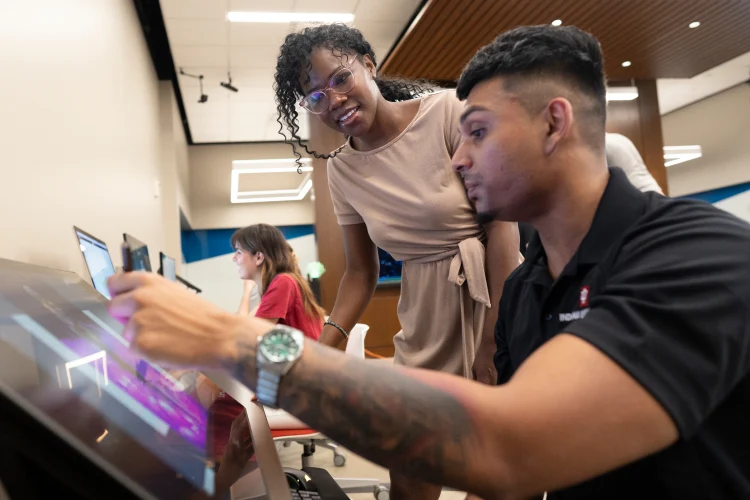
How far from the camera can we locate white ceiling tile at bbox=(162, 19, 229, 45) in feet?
16.1

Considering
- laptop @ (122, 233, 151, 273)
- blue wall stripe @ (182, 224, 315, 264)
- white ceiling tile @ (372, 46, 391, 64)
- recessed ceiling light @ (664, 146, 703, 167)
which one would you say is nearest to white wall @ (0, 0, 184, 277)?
laptop @ (122, 233, 151, 273)

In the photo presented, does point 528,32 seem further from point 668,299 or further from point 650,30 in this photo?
point 650,30

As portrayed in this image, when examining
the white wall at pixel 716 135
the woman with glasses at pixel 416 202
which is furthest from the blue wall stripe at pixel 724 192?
the woman with glasses at pixel 416 202

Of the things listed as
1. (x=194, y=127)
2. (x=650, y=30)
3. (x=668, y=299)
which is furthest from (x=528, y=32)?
(x=194, y=127)

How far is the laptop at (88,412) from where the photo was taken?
361 mm

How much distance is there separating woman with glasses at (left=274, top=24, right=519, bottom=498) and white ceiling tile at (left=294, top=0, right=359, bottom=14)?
12.0 ft

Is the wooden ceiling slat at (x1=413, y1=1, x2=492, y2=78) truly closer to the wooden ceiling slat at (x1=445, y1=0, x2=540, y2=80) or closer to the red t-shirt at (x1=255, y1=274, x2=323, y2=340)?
the wooden ceiling slat at (x1=445, y1=0, x2=540, y2=80)

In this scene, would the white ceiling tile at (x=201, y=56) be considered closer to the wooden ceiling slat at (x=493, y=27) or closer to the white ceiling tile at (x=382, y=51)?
the white ceiling tile at (x=382, y=51)

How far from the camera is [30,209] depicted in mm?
1484

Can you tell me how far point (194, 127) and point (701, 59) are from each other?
6.20m

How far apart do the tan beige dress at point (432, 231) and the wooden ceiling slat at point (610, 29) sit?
343 cm

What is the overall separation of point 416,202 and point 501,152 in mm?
492

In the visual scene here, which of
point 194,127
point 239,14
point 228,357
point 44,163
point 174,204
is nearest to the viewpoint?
→ point 228,357

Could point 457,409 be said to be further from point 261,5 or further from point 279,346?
point 261,5
